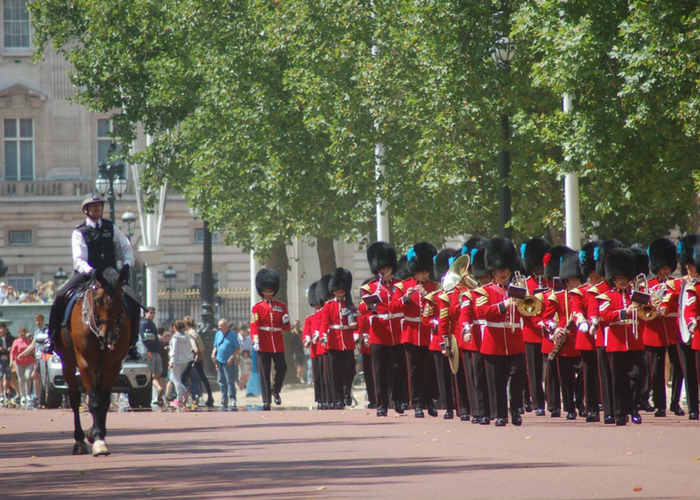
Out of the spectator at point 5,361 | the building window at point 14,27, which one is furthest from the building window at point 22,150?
the spectator at point 5,361

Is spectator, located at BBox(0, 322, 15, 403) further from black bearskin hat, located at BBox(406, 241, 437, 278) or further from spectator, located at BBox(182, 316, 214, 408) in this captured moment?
black bearskin hat, located at BBox(406, 241, 437, 278)

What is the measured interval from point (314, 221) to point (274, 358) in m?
8.88

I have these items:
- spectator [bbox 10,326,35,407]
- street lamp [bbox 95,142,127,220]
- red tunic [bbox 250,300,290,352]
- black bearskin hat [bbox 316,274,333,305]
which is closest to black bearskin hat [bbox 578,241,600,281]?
black bearskin hat [bbox 316,274,333,305]

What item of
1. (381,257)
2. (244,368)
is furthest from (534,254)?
(244,368)

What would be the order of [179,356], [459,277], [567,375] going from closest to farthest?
[459,277] < [567,375] < [179,356]

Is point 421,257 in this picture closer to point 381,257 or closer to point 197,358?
point 381,257

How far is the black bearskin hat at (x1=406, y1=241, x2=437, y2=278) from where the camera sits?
17.7 meters

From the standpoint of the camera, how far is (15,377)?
3073cm

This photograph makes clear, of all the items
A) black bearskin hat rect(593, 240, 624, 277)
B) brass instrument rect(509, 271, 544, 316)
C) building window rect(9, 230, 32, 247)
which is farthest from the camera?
building window rect(9, 230, 32, 247)

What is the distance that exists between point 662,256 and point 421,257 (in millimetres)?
2829

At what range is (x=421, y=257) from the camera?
17750 millimetres

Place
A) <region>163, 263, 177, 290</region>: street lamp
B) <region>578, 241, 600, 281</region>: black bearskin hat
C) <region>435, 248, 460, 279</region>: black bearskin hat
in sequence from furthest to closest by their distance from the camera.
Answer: <region>163, 263, 177, 290</region>: street lamp
<region>435, 248, 460, 279</region>: black bearskin hat
<region>578, 241, 600, 281</region>: black bearskin hat

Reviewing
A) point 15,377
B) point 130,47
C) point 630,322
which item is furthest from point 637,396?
point 130,47

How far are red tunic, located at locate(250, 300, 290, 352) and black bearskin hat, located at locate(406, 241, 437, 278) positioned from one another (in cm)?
483
